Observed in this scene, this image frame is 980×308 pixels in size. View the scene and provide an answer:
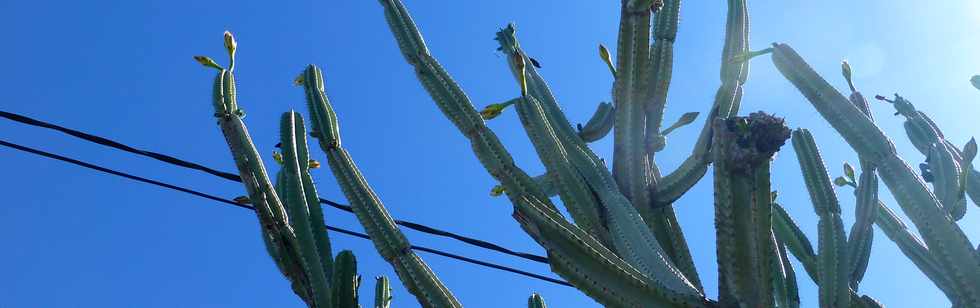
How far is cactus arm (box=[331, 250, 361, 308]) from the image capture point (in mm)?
3637

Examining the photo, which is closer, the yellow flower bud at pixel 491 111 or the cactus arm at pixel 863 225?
the cactus arm at pixel 863 225

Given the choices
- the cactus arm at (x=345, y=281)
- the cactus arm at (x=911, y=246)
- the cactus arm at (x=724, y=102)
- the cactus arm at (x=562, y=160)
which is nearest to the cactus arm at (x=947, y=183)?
the cactus arm at (x=911, y=246)

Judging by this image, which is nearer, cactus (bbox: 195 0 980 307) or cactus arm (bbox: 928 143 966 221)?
cactus (bbox: 195 0 980 307)

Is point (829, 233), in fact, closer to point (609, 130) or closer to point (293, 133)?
point (609, 130)

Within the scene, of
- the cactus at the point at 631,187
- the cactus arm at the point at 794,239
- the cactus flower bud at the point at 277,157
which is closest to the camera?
the cactus at the point at 631,187

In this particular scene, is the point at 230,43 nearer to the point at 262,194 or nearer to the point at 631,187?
the point at 262,194

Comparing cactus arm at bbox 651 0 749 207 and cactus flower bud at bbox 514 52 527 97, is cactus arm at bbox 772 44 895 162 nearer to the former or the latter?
cactus arm at bbox 651 0 749 207

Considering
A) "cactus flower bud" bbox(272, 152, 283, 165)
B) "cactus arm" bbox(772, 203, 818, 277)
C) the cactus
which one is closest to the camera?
the cactus

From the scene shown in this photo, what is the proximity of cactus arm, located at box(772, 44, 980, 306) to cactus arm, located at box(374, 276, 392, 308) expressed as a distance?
79.5 inches

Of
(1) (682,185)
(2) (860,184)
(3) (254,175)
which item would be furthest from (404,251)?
(2) (860,184)

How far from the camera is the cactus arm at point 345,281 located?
3637 millimetres

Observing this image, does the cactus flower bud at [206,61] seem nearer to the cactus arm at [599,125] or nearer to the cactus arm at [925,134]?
the cactus arm at [599,125]

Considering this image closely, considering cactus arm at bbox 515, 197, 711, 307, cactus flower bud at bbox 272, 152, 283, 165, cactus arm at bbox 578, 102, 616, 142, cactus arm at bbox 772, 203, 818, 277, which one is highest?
cactus flower bud at bbox 272, 152, 283, 165

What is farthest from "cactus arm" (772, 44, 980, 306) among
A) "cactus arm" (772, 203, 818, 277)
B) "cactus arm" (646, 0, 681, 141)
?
"cactus arm" (772, 203, 818, 277)
